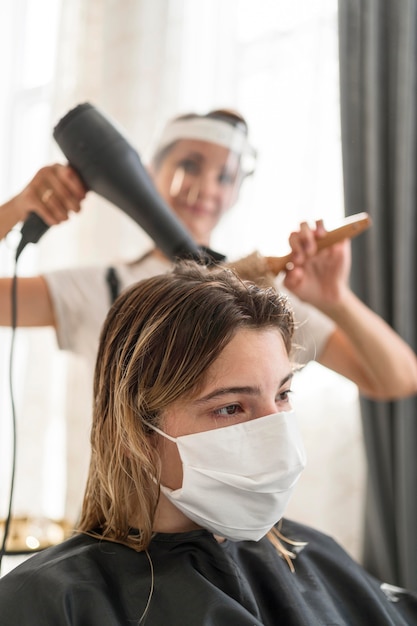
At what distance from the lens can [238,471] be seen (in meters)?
1.06

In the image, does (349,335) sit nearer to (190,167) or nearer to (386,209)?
(190,167)

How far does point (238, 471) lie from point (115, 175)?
59 cm

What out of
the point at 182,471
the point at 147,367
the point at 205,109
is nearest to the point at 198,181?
the point at 147,367

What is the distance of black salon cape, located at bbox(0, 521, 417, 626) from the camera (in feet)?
3.25

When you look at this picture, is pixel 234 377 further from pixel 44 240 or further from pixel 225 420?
pixel 44 240

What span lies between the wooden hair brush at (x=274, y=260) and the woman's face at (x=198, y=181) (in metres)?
0.27

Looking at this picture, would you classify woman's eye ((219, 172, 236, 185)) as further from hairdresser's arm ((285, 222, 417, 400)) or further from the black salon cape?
the black salon cape

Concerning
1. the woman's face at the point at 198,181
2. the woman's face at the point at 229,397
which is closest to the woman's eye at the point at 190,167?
the woman's face at the point at 198,181

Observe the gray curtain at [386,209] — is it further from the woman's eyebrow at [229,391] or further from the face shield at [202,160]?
the woman's eyebrow at [229,391]

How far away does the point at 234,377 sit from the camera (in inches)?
42.2

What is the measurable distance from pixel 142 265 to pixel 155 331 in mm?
538

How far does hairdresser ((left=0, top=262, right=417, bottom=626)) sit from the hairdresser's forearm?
0.35m

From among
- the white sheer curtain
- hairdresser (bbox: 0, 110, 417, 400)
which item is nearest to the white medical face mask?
hairdresser (bbox: 0, 110, 417, 400)

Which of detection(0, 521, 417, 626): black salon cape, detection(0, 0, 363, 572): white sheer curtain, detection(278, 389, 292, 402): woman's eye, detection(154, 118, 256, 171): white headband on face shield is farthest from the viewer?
detection(0, 0, 363, 572): white sheer curtain
